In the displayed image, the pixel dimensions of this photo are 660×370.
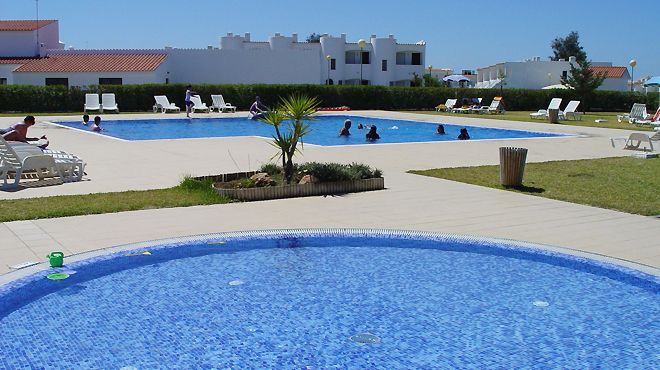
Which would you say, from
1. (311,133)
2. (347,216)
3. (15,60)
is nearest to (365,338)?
(347,216)

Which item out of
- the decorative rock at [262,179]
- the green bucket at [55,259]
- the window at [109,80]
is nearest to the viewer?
the green bucket at [55,259]

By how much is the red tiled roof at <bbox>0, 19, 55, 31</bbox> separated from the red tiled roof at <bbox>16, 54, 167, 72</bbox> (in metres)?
4.01

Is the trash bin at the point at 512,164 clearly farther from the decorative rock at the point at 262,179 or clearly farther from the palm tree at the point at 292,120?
the decorative rock at the point at 262,179

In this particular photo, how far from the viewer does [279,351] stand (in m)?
4.98

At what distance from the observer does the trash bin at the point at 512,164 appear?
35.0ft

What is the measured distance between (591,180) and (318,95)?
2807 centimetres

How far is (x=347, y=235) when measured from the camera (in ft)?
25.6

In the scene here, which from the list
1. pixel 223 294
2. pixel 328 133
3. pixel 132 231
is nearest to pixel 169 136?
pixel 328 133

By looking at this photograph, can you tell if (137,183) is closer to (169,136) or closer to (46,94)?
(169,136)

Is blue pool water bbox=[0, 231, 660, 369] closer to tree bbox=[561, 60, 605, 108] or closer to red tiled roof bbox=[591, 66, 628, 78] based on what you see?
tree bbox=[561, 60, 605, 108]

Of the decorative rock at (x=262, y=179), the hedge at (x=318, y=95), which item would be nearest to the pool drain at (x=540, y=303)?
the decorative rock at (x=262, y=179)

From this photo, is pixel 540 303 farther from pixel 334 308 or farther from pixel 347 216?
pixel 347 216

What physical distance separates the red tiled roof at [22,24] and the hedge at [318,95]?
54.7 feet

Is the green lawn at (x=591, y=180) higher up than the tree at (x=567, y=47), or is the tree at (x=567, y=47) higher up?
the tree at (x=567, y=47)
